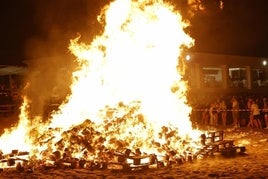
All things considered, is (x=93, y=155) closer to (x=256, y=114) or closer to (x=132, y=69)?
(x=132, y=69)

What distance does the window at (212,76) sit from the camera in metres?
28.9

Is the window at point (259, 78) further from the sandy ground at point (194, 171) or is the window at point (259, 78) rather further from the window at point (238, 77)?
the sandy ground at point (194, 171)

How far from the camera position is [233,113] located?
18281 mm

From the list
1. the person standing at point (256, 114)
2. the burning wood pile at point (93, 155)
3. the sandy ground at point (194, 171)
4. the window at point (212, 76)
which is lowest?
the sandy ground at point (194, 171)

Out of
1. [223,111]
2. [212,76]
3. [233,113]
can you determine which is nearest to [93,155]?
[233,113]

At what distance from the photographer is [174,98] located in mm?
13031

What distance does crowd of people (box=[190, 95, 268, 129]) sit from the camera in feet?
57.1

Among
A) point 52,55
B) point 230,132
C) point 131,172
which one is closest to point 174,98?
point 131,172

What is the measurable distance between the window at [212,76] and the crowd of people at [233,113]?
7.42 m

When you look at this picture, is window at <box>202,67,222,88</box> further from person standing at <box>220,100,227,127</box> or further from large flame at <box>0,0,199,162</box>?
large flame at <box>0,0,199,162</box>

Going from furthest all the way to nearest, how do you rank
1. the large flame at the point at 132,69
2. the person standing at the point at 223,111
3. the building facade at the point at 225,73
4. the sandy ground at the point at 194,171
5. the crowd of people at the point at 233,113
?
the building facade at the point at 225,73 < the person standing at the point at 223,111 < the crowd of people at the point at 233,113 < the large flame at the point at 132,69 < the sandy ground at the point at 194,171

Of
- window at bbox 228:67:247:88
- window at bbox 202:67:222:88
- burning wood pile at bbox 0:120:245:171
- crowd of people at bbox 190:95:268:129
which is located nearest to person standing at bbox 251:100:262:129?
crowd of people at bbox 190:95:268:129

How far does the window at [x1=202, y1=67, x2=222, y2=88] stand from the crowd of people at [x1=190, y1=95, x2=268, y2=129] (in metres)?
7.42

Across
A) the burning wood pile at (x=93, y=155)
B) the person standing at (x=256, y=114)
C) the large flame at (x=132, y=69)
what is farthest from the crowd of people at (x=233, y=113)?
the burning wood pile at (x=93, y=155)
